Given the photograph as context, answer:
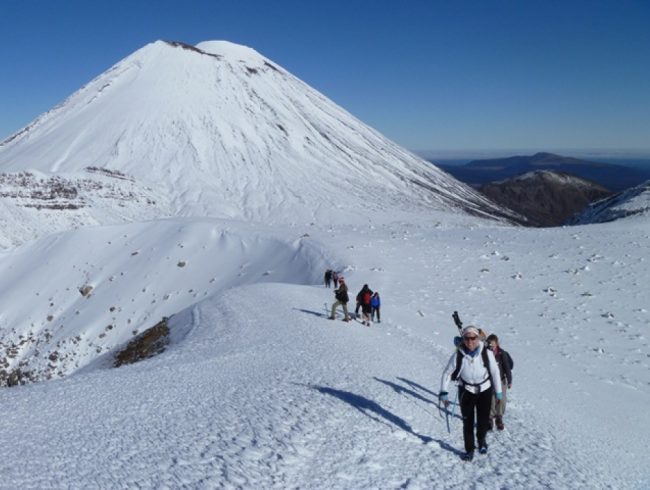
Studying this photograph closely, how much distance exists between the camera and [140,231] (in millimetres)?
40344

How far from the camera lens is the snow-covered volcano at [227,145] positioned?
76.5 m

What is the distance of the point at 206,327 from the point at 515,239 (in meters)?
23.3

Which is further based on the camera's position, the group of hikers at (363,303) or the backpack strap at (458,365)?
the group of hikers at (363,303)

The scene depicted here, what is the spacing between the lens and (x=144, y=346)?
20.6 meters

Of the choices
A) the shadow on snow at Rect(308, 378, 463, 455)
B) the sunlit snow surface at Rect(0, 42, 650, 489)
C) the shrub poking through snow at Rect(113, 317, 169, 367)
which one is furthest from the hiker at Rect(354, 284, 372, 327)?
the shadow on snow at Rect(308, 378, 463, 455)

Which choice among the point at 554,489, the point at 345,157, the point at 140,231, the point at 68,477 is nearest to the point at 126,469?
the point at 68,477

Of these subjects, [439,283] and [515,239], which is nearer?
[439,283]

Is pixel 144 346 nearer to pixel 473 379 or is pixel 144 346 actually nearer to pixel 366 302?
pixel 366 302

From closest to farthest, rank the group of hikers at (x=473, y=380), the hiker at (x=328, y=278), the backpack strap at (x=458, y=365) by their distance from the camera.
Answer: the group of hikers at (x=473, y=380) → the backpack strap at (x=458, y=365) → the hiker at (x=328, y=278)

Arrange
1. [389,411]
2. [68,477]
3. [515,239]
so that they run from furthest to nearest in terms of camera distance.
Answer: [515,239] < [389,411] < [68,477]

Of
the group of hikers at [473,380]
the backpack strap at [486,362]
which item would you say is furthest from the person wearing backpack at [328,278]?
the backpack strap at [486,362]

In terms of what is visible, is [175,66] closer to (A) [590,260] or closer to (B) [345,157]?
(B) [345,157]

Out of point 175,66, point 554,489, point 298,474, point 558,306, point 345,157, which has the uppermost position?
point 175,66

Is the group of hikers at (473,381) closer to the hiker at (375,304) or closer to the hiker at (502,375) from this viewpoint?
the hiker at (502,375)
